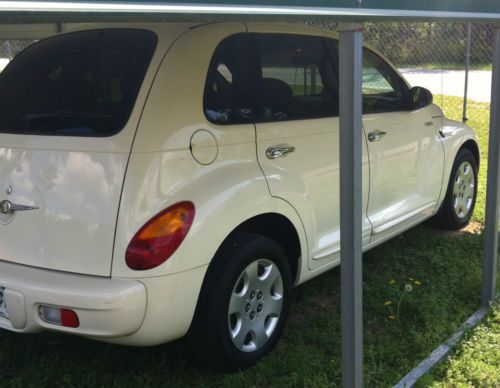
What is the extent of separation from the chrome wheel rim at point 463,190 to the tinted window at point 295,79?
6.43 ft

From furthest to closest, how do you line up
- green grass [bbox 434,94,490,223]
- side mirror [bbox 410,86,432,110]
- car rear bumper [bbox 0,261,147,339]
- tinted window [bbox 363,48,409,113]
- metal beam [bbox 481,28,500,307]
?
green grass [bbox 434,94,490,223], side mirror [bbox 410,86,432,110], tinted window [bbox 363,48,409,113], metal beam [bbox 481,28,500,307], car rear bumper [bbox 0,261,147,339]

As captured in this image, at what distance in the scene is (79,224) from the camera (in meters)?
2.57

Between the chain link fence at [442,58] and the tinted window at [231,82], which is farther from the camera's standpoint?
the chain link fence at [442,58]

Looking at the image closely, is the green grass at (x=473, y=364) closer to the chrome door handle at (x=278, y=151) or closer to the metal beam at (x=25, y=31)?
the chrome door handle at (x=278, y=151)

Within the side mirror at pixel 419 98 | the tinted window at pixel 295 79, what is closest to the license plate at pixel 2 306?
the tinted window at pixel 295 79

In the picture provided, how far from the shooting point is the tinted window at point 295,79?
319cm

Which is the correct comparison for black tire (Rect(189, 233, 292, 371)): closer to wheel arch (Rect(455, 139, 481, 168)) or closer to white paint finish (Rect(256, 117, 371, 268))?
white paint finish (Rect(256, 117, 371, 268))

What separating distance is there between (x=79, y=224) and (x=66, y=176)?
0.24 meters

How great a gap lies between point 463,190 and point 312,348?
103 inches

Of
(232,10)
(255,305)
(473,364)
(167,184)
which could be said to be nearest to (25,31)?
(167,184)

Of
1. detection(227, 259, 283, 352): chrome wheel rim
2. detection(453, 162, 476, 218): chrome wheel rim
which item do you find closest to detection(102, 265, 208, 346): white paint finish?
detection(227, 259, 283, 352): chrome wheel rim

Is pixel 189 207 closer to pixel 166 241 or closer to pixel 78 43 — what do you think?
pixel 166 241

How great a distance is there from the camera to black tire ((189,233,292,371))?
107 inches

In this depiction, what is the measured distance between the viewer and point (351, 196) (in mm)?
2400
